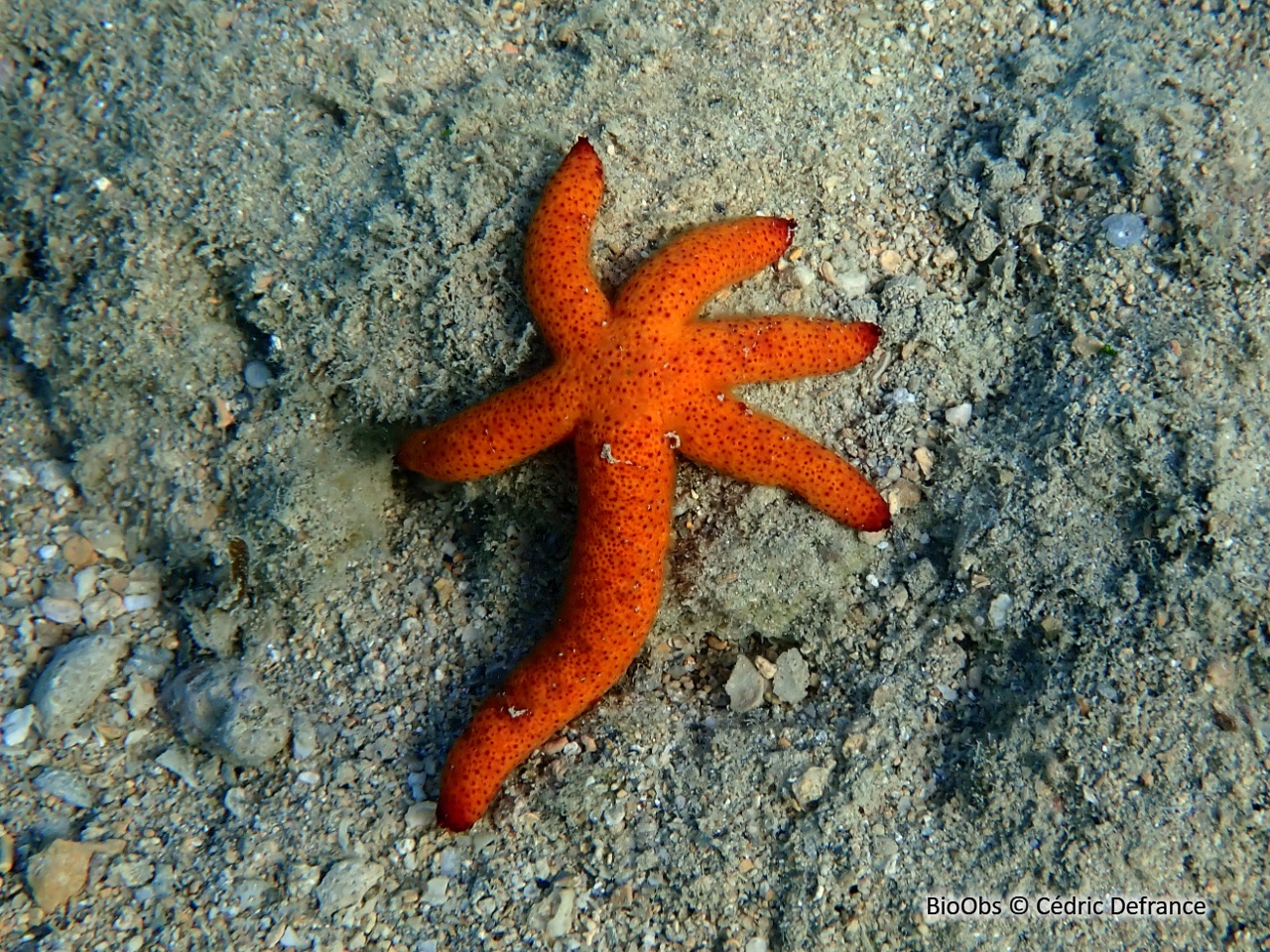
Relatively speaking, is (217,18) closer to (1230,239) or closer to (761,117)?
(761,117)

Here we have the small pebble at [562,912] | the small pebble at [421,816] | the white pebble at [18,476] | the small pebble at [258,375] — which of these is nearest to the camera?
the small pebble at [562,912]

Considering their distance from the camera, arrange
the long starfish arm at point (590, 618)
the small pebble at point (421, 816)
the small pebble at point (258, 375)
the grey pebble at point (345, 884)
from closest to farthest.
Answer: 1. the long starfish arm at point (590, 618)
2. the grey pebble at point (345, 884)
3. the small pebble at point (421, 816)
4. the small pebble at point (258, 375)

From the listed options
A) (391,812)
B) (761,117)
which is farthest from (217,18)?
(391,812)

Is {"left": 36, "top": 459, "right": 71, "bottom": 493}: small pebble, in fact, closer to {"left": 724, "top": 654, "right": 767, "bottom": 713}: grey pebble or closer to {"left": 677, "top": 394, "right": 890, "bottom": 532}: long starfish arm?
{"left": 677, "top": 394, "right": 890, "bottom": 532}: long starfish arm

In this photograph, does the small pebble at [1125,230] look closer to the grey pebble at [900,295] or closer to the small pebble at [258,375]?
the grey pebble at [900,295]

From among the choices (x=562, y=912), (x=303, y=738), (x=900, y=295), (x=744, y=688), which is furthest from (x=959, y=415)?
(x=303, y=738)

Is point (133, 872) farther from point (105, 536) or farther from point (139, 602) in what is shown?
point (105, 536)

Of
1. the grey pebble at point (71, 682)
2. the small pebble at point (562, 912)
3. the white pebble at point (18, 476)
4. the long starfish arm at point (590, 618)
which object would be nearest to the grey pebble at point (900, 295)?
the long starfish arm at point (590, 618)

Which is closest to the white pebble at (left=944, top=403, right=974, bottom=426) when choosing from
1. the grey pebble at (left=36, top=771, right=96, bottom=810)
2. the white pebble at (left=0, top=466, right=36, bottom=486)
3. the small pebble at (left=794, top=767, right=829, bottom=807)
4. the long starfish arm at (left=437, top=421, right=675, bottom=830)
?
the long starfish arm at (left=437, top=421, right=675, bottom=830)
